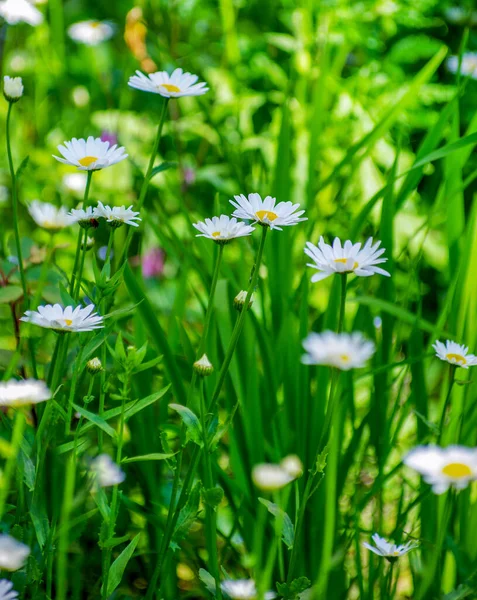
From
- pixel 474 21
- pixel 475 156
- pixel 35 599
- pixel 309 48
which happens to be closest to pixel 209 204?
Result: pixel 309 48

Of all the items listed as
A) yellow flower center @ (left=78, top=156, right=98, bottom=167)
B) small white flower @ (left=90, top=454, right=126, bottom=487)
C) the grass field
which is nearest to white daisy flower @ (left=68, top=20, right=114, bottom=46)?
the grass field

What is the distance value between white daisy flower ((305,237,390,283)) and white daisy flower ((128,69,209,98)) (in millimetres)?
222

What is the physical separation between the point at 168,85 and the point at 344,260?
0.32 metres

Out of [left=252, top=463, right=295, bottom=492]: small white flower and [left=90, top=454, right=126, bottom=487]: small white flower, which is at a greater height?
[left=252, top=463, right=295, bottom=492]: small white flower

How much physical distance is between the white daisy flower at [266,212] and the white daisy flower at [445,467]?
0.24 m

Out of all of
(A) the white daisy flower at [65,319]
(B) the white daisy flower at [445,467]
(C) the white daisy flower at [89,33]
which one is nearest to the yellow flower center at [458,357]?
(B) the white daisy flower at [445,467]

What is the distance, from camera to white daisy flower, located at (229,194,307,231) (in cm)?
66

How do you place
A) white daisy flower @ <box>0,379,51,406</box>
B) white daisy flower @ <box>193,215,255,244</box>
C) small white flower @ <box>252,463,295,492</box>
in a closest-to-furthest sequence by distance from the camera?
1. small white flower @ <box>252,463,295,492</box>
2. white daisy flower @ <box>0,379,51,406</box>
3. white daisy flower @ <box>193,215,255,244</box>

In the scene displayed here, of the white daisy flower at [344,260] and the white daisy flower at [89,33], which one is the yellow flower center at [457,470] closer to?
the white daisy flower at [344,260]

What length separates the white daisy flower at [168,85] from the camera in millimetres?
773

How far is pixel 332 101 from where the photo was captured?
1964 mm

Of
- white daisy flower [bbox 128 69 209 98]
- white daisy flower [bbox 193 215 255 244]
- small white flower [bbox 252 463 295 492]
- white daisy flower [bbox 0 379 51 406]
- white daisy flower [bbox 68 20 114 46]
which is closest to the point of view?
small white flower [bbox 252 463 295 492]

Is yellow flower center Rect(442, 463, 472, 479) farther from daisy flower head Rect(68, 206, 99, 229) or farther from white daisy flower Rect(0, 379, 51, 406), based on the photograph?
daisy flower head Rect(68, 206, 99, 229)

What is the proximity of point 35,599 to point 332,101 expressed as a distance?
1575 millimetres
